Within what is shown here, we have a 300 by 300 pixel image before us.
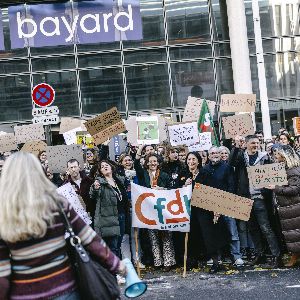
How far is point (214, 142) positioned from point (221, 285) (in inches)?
190

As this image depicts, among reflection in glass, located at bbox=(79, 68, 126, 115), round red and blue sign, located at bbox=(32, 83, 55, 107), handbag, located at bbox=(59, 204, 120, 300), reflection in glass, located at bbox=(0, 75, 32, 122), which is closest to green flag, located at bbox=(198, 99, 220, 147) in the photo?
round red and blue sign, located at bbox=(32, 83, 55, 107)

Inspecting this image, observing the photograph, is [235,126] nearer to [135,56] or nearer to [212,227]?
[212,227]

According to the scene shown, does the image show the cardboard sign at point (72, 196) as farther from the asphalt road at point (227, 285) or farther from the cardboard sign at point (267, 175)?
the cardboard sign at point (267, 175)

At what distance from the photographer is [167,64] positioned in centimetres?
2186

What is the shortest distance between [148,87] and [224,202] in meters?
14.1

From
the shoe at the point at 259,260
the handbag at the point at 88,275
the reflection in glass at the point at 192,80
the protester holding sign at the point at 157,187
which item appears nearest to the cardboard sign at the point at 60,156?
the protester holding sign at the point at 157,187

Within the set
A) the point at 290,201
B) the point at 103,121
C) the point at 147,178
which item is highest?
the point at 103,121

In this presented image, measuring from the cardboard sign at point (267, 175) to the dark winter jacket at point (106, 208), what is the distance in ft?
5.95

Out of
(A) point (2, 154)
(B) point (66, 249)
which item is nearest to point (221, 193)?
(B) point (66, 249)

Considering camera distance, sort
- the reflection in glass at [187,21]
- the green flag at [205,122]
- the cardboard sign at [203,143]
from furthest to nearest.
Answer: the reflection in glass at [187,21]
the green flag at [205,122]
the cardboard sign at [203,143]

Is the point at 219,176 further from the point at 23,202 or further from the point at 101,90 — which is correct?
the point at 101,90

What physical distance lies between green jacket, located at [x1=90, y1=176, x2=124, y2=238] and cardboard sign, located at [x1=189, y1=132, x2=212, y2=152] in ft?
10.9

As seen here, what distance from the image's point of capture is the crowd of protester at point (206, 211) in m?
7.84

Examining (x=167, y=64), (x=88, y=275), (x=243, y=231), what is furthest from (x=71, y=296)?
(x=167, y=64)
